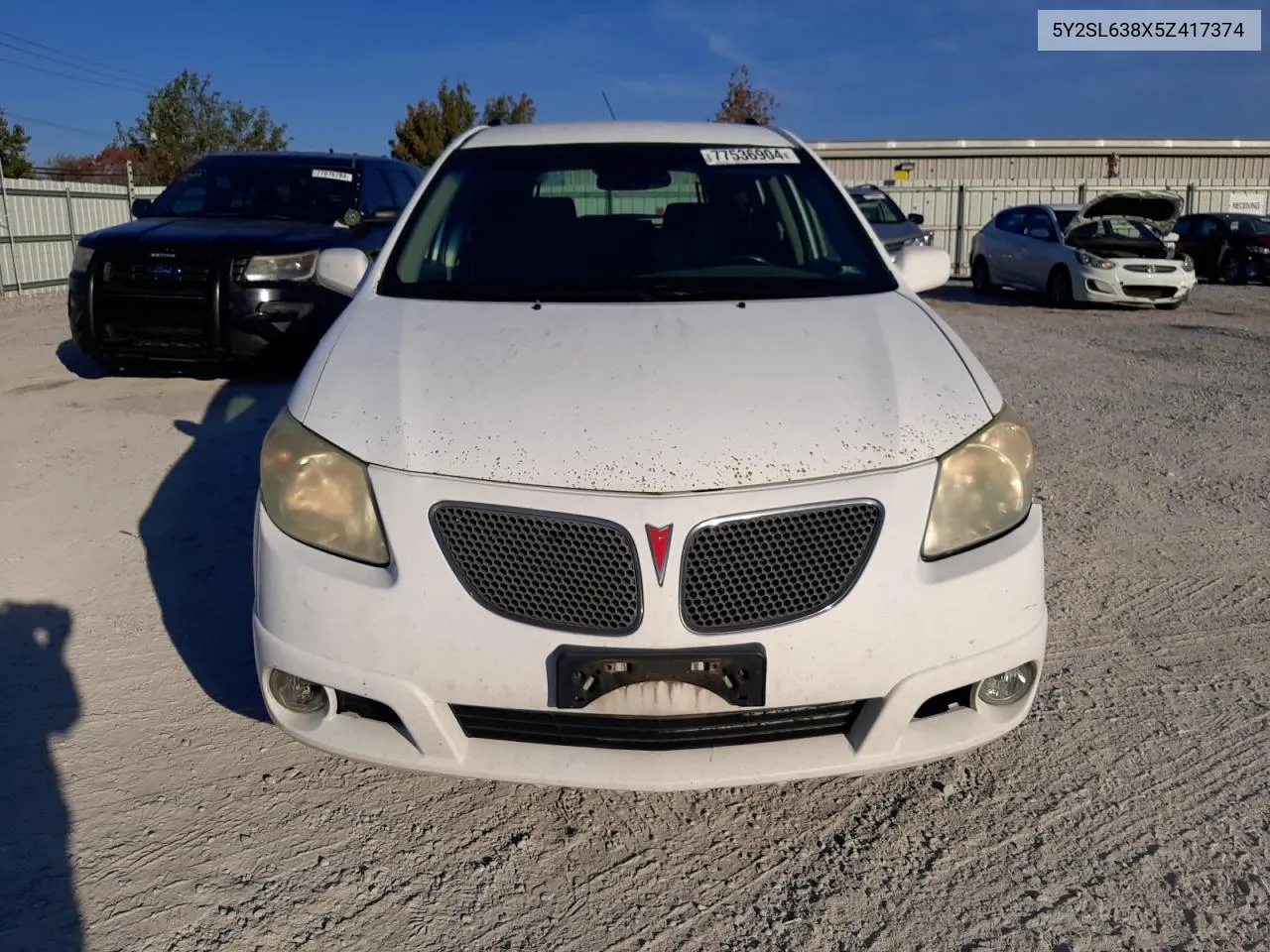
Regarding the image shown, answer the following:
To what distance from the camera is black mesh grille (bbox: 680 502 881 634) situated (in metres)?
2.21

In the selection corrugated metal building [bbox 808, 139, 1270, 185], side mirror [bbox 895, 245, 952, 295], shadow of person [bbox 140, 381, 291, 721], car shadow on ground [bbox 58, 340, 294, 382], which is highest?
corrugated metal building [bbox 808, 139, 1270, 185]

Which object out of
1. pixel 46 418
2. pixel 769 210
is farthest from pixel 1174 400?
pixel 46 418

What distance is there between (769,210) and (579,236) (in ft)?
2.33

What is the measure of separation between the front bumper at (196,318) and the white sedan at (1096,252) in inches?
469

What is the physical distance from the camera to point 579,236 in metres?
3.55

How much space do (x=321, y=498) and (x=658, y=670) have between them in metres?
0.85

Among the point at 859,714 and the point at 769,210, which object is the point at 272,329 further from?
the point at 859,714

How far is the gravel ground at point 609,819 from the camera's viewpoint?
2.21 metres

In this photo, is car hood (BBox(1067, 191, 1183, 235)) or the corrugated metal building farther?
the corrugated metal building

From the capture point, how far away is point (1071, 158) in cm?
3538

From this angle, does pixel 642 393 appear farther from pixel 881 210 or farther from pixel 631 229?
pixel 881 210

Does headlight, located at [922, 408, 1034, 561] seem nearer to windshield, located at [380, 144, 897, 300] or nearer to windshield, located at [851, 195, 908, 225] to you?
windshield, located at [380, 144, 897, 300]

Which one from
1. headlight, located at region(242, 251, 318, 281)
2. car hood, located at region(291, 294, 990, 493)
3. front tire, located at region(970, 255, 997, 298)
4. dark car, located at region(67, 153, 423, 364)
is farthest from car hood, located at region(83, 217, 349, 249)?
front tire, located at region(970, 255, 997, 298)

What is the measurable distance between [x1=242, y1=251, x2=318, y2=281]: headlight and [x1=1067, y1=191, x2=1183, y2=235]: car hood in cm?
1274
